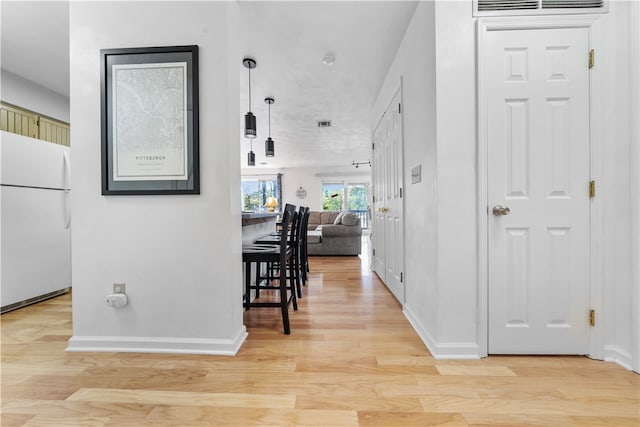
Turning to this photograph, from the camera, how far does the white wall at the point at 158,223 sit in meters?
1.87

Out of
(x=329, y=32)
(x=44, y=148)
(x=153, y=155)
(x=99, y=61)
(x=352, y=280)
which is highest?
(x=329, y=32)

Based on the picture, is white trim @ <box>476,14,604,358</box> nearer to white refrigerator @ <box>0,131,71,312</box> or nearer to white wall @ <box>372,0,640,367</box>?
white wall @ <box>372,0,640,367</box>

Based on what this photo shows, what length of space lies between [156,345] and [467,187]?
224 cm

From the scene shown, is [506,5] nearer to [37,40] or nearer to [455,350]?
[455,350]

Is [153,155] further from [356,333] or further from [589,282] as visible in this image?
[589,282]

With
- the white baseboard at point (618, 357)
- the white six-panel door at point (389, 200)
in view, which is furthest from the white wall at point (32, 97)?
the white baseboard at point (618, 357)

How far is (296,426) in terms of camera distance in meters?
1.23

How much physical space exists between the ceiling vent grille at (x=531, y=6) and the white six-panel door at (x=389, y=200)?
40.0 inches

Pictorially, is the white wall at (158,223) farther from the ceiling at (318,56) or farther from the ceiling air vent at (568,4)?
the ceiling air vent at (568,4)

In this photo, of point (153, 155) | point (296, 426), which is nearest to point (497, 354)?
point (296, 426)

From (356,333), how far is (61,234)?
3.44 metres

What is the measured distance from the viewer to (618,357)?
5.65ft

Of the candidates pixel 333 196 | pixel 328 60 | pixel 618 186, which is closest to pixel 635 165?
pixel 618 186

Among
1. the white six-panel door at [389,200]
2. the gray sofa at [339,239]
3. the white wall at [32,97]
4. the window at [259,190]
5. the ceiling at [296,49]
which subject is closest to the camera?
the ceiling at [296,49]
